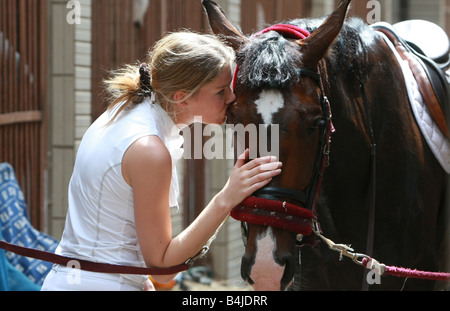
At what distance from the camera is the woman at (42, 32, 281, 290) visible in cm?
242

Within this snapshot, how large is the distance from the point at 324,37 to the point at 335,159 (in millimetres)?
680

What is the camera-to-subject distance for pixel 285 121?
2633 millimetres

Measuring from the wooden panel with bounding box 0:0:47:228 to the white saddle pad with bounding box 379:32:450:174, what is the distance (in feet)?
10.6

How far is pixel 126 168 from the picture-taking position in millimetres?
2408

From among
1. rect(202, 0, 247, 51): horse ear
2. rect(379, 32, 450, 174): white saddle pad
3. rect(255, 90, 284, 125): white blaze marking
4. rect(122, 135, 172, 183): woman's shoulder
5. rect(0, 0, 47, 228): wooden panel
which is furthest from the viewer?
rect(0, 0, 47, 228): wooden panel

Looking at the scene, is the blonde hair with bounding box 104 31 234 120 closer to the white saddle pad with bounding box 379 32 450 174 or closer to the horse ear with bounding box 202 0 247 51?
the horse ear with bounding box 202 0 247 51

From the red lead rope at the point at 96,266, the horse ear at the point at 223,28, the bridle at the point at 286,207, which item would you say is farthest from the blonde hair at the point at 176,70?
the red lead rope at the point at 96,266

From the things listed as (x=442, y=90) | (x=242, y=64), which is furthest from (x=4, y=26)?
(x=442, y=90)

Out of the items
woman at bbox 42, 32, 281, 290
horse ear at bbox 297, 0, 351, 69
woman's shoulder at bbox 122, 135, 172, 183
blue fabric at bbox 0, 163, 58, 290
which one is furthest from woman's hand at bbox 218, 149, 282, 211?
blue fabric at bbox 0, 163, 58, 290

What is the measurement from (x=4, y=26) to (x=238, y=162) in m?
3.40

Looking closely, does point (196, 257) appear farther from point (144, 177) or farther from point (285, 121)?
point (285, 121)

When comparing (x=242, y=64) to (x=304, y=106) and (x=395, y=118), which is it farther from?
(x=395, y=118)

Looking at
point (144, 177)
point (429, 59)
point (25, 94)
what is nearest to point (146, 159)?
point (144, 177)

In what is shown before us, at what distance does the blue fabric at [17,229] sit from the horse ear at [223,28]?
2637mm
